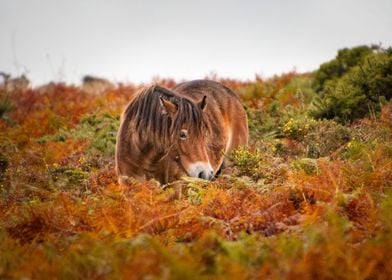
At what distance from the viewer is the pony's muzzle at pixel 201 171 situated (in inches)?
289

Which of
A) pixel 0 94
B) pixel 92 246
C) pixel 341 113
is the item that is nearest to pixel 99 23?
pixel 0 94

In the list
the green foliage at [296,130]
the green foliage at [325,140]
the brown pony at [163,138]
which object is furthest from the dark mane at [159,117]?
the green foliage at [296,130]

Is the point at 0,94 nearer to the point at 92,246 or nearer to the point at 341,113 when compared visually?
the point at 341,113

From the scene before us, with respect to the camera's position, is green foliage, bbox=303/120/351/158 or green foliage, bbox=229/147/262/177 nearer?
green foliage, bbox=229/147/262/177

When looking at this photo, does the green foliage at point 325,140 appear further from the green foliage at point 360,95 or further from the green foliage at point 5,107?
the green foliage at point 5,107

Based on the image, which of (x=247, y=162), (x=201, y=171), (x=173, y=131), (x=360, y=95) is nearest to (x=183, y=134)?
(x=173, y=131)

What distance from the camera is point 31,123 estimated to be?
47.5 feet

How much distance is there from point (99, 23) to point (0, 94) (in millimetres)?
95585

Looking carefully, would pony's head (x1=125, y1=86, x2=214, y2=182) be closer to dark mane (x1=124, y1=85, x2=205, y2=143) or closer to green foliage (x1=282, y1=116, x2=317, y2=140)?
dark mane (x1=124, y1=85, x2=205, y2=143)

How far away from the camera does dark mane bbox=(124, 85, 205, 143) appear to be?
756cm

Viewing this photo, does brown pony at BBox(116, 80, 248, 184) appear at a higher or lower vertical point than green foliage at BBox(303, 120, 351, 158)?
higher

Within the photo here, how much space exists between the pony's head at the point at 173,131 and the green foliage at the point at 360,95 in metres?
4.36

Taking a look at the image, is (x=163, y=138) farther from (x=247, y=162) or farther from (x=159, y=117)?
(x=247, y=162)

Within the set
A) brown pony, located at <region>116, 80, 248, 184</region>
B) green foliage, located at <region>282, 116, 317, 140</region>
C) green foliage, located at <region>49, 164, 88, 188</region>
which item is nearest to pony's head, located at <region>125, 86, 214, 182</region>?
brown pony, located at <region>116, 80, 248, 184</region>
